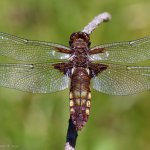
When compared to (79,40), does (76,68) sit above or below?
below

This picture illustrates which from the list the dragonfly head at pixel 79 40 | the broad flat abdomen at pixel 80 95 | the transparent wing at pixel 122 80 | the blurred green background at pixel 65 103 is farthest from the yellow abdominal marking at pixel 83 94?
the blurred green background at pixel 65 103

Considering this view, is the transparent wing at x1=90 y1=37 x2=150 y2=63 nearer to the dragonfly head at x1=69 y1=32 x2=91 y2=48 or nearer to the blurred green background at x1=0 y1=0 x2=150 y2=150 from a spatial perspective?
the dragonfly head at x1=69 y1=32 x2=91 y2=48

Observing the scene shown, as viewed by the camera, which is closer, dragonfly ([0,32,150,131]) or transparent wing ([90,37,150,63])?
dragonfly ([0,32,150,131])

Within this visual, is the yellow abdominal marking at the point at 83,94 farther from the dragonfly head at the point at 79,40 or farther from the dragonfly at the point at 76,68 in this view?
the dragonfly head at the point at 79,40

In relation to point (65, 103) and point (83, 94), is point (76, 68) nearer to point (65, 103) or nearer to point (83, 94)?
point (83, 94)

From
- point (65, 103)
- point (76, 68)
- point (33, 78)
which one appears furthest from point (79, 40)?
point (65, 103)

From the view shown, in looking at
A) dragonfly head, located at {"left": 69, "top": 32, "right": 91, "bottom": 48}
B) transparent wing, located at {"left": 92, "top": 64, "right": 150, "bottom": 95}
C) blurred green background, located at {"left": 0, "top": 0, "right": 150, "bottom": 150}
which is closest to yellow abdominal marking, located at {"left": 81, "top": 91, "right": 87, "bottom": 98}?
transparent wing, located at {"left": 92, "top": 64, "right": 150, "bottom": 95}
